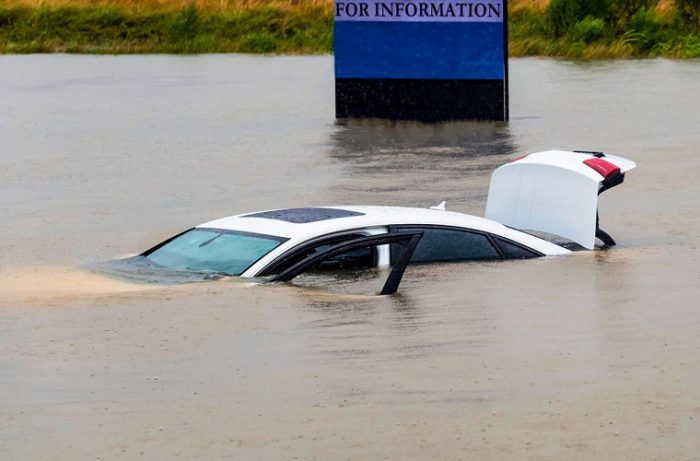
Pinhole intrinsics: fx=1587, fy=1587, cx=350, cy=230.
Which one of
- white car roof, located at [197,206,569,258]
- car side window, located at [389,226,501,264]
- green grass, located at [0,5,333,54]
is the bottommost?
green grass, located at [0,5,333,54]

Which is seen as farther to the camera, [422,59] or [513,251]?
[422,59]

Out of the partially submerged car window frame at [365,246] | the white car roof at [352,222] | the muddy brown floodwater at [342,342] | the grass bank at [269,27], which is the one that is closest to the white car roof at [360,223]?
the white car roof at [352,222]

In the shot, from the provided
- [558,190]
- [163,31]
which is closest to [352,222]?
[558,190]

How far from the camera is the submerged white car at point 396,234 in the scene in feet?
36.8

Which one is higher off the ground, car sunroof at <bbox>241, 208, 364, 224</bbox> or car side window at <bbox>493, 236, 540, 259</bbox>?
car sunroof at <bbox>241, 208, 364, 224</bbox>

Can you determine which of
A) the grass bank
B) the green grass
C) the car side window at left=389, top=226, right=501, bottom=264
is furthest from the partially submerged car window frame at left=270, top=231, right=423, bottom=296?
the green grass

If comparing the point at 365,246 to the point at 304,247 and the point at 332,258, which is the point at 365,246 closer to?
the point at 332,258

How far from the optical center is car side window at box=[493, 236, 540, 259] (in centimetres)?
1230

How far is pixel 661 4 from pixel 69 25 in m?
22.1

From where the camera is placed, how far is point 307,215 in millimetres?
11820

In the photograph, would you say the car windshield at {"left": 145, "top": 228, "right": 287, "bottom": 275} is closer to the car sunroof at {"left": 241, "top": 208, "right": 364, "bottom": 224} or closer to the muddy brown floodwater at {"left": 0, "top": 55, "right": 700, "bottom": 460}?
the muddy brown floodwater at {"left": 0, "top": 55, "right": 700, "bottom": 460}

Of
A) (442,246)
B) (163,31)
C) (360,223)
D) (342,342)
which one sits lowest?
(163,31)

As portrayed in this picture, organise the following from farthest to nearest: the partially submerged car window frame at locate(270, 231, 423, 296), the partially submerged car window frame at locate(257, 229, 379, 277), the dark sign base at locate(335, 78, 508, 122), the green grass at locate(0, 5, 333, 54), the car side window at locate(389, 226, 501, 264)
Result: 1. the green grass at locate(0, 5, 333, 54)
2. the dark sign base at locate(335, 78, 508, 122)
3. the car side window at locate(389, 226, 501, 264)
4. the partially submerged car window frame at locate(257, 229, 379, 277)
5. the partially submerged car window frame at locate(270, 231, 423, 296)

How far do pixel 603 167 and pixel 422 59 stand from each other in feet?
57.6
